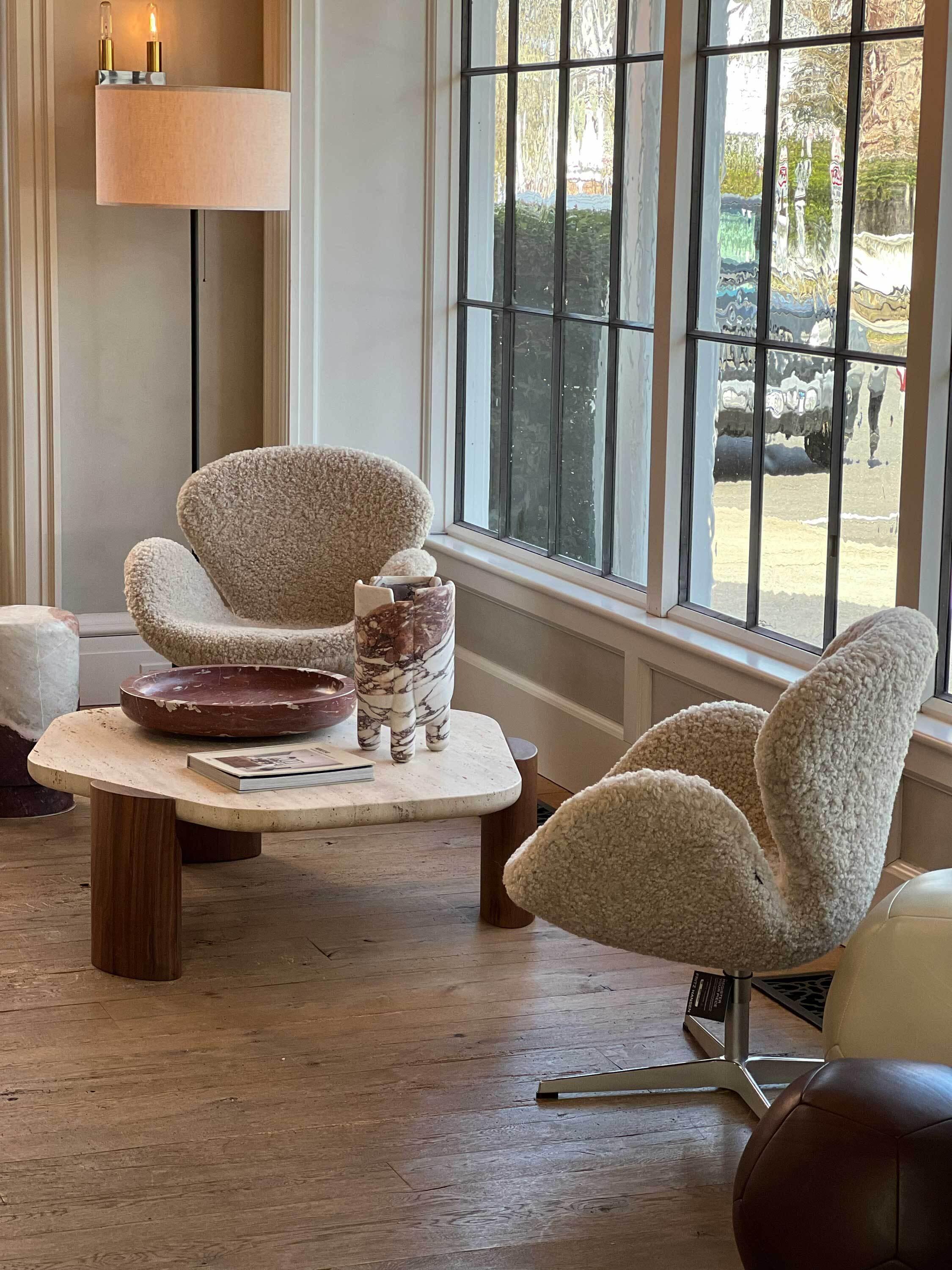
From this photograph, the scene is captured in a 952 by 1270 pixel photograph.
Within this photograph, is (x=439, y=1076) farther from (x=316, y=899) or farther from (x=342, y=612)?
(x=342, y=612)

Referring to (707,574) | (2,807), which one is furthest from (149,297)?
(707,574)

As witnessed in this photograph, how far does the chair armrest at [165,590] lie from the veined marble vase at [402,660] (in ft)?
3.32

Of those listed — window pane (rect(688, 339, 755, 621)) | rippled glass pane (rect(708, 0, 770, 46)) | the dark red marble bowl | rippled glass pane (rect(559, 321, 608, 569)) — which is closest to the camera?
the dark red marble bowl

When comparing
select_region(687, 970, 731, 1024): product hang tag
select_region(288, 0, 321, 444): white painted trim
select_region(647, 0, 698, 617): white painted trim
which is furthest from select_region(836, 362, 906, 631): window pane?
select_region(288, 0, 321, 444): white painted trim

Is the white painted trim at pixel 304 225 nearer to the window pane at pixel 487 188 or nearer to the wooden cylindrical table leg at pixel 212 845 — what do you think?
the window pane at pixel 487 188

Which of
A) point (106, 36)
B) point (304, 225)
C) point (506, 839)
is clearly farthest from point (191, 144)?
point (506, 839)

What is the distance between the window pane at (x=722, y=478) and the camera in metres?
3.58

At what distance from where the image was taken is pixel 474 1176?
88.7 inches

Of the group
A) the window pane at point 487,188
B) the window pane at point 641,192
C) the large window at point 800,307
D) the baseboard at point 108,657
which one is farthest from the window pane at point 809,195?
the baseboard at point 108,657

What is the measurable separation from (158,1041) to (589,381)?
2.22m

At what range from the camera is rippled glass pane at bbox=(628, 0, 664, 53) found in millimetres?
3803

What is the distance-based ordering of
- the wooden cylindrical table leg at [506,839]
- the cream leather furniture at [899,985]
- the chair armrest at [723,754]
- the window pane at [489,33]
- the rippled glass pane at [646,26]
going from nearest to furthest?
1. the cream leather furniture at [899,985]
2. the chair armrest at [723,754]
3. the wooden cylindrical table leg at [506,839]
4. the rippled glass pane at [646,26]
5. the window pane at [489,33]

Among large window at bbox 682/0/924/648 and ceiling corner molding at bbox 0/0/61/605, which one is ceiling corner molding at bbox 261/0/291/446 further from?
large window at bbox 682/0/924/648

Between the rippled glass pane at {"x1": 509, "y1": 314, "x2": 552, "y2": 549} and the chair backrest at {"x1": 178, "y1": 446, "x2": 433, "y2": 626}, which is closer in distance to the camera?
the chair backrest at {"x1": 178, "y1": 446, "x2": 433, "y2": 626}
